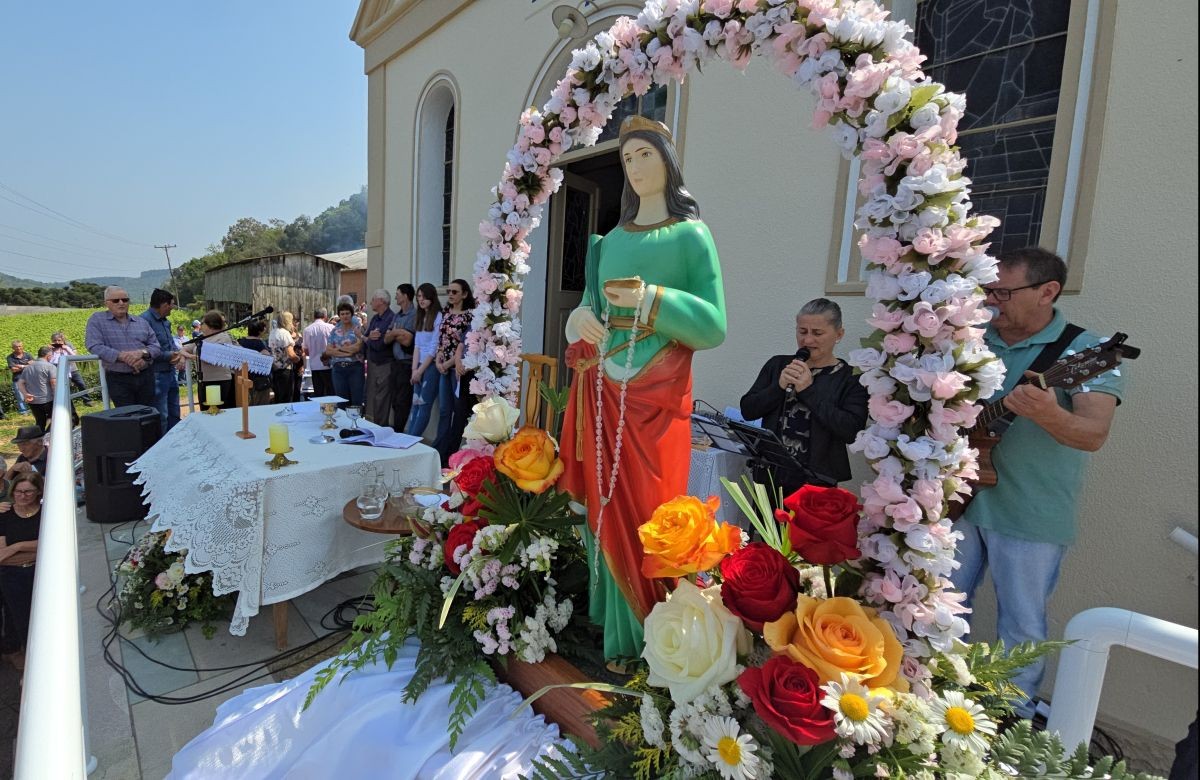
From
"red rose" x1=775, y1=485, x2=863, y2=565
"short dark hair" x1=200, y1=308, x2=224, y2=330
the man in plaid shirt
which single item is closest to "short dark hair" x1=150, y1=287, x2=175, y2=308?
the man in plaid shirt

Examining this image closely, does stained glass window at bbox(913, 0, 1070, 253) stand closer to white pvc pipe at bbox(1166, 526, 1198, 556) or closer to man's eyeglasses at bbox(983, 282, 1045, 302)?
man's eyeglasses at bbox(983, 282, 1045, 302)

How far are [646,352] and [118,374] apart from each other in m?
6.10

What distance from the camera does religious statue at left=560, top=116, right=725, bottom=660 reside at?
1.59 m

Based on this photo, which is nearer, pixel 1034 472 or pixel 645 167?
pixel 645 167

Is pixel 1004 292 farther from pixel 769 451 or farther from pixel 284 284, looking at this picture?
pixel 284 284

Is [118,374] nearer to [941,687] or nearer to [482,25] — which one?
[482,25]

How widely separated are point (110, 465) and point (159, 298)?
6.00ft

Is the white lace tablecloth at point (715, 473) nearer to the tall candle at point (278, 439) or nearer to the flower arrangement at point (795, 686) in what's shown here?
the flower arrangement at point (795, 686)

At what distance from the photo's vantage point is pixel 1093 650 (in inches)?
51.2

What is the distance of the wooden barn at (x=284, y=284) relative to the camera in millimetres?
21859

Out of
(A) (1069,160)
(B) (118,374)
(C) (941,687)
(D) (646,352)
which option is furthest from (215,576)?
(A) (1069,160)

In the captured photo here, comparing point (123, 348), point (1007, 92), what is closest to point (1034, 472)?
point (1007, 92)

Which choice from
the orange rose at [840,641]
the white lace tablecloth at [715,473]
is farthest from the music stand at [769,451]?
the orange rose at [840,641]

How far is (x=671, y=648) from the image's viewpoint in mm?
1241
